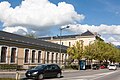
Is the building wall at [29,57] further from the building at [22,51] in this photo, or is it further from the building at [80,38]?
the building at [80,38]

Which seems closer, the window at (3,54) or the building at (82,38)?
the window at (3,54)

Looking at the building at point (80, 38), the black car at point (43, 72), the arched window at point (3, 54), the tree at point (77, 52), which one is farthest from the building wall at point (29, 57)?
the building at point (80, 38)

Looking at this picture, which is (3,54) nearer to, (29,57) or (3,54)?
(3,54)

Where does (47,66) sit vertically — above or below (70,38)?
below

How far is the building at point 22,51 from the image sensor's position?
156 feet

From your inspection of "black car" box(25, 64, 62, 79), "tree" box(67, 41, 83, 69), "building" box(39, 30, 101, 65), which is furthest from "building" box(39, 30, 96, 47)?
"black car" box(25, 64, 62, 79)

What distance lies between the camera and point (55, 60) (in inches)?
2741

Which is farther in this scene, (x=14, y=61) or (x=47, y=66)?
(x=14, y=61)

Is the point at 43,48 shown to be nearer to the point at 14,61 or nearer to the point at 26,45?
the point at 26,45

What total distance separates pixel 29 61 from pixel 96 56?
89.4 ft

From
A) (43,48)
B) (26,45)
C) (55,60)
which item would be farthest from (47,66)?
(55,60)

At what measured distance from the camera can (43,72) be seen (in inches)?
1091

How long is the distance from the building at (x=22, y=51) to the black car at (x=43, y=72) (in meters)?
18.6

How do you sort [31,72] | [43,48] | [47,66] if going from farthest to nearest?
1. [43,48]
2. [47,66]
3. [31,72]
